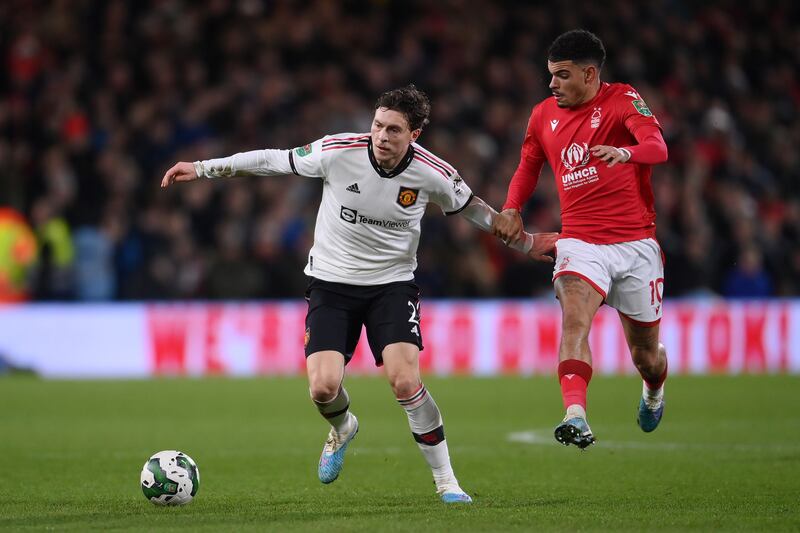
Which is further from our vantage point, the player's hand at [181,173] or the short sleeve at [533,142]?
the short sleeve at [533,142]

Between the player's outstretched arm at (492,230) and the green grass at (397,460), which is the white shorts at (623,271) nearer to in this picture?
the player's outstretched arm at (492,230)

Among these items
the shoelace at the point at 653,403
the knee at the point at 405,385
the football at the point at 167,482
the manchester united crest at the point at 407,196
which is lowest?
the football at the point at 167,482

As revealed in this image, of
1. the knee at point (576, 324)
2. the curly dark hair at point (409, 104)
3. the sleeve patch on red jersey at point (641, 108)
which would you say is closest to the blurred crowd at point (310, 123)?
the sleeve patch on red jersey at point (641, 108)

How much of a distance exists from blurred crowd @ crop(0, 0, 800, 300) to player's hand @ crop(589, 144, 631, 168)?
10.4m

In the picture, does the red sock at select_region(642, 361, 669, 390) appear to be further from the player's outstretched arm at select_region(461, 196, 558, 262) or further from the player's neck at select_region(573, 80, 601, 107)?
the player's neck at select_region(573, 80, 601, 107)

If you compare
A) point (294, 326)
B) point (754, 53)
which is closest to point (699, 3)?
point (754, 53)

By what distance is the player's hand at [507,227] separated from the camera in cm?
730

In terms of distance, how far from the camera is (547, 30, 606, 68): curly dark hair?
736 centimetres

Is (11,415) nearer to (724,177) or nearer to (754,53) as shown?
(724,177)

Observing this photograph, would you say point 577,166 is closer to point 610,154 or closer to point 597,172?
point 597,172

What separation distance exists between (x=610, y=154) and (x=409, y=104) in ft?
3.56

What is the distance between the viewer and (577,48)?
736 cm

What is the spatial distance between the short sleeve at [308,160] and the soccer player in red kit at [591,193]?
43.0 inches

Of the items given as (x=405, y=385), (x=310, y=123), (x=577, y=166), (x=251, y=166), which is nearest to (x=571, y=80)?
(x=577, y=166)
